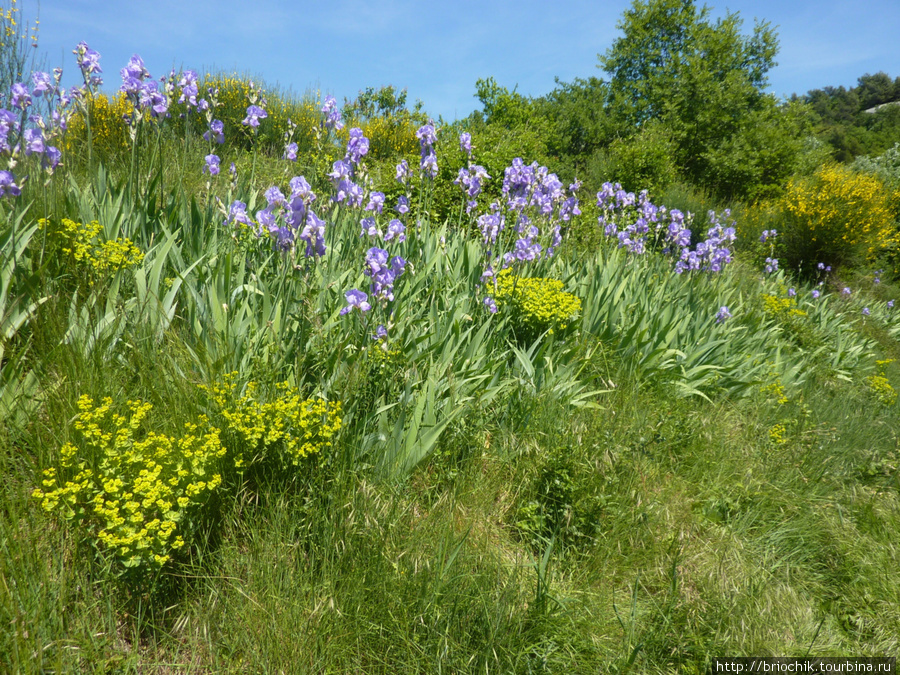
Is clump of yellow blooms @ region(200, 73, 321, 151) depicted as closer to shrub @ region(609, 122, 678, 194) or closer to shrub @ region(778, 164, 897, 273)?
shrub @ region(609, 122, 678, 194)

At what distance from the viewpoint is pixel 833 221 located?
10172 millimetres

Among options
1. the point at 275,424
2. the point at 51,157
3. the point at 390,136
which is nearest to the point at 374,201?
the point at 275,424

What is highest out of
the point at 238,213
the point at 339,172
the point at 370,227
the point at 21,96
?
the point at 21,96

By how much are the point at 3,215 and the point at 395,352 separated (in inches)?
93.3

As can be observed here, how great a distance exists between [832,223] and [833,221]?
4cm

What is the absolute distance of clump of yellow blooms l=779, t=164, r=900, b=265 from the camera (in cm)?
1017

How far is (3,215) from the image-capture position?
114 inches

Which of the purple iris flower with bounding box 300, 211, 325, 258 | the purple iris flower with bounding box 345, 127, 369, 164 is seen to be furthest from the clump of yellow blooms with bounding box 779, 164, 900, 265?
the purple iris flower with bounding box 300, 211, 325, 258

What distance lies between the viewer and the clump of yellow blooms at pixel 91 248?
2.47m

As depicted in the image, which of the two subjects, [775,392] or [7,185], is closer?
[7,185]

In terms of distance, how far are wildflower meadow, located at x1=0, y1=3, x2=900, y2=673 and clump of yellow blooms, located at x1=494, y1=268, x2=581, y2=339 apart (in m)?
0.02

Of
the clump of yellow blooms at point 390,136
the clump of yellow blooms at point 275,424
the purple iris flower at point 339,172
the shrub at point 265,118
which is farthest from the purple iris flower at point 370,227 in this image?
the clump of yellow blooms at point 390,136

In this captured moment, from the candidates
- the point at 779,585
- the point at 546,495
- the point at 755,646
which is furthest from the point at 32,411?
the point at 779,585

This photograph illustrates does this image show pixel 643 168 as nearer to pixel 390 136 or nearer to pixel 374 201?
pixel 390 136
